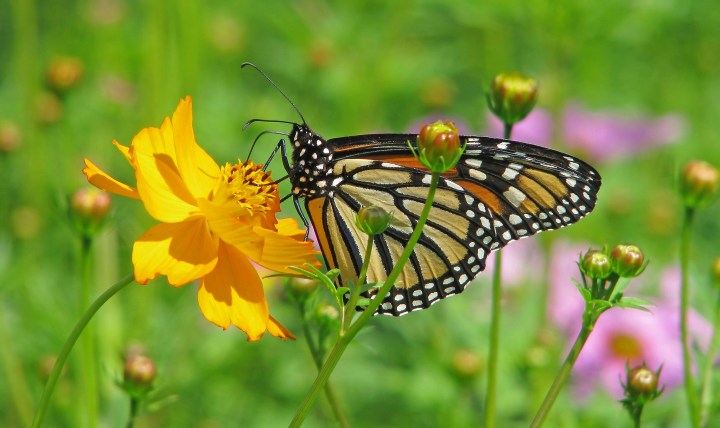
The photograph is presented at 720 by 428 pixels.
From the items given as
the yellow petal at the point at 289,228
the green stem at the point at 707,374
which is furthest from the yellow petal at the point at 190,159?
the green stem at the point at 707,374

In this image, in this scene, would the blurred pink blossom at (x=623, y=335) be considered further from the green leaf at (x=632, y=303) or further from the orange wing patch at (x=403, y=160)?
the green leaf at (x=632, y=303)

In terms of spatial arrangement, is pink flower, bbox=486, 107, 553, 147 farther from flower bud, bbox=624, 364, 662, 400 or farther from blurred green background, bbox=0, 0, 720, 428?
flower bud, bbox=624, 364, 662, 400

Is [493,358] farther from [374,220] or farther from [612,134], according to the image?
[612,134]

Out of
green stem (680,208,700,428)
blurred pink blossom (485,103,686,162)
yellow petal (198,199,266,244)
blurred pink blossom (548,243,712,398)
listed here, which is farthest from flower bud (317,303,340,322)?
blurred pink blossom (485,103,686,162)

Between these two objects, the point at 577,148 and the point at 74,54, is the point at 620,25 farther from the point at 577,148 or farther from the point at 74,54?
the point at 74,54

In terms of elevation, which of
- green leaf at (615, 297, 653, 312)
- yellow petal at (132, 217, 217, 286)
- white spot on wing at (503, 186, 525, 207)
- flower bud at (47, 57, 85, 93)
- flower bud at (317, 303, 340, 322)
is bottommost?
flower bud at (317, 303, 340, 322)
